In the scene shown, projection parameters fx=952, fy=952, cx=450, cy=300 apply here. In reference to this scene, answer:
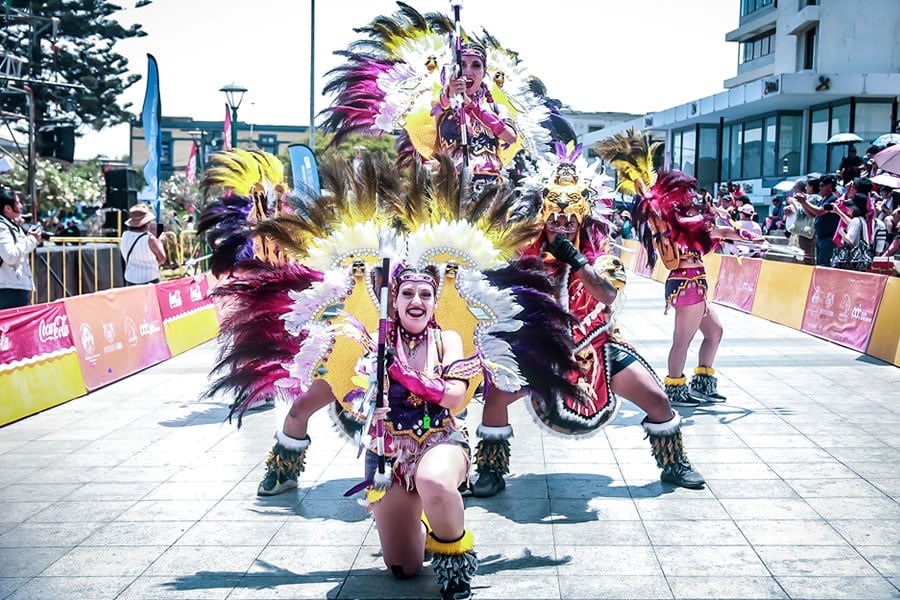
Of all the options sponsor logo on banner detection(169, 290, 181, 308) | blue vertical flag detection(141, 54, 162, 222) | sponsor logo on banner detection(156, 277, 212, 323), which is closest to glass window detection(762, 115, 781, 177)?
blue vertical flag detection(141, 54, 162, 222)

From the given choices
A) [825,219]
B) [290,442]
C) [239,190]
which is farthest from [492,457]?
[825,219]

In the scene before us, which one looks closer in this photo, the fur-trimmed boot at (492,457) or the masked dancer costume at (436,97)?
the fur-trimmed boot at (492,457)

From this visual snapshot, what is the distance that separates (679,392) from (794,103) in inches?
1006

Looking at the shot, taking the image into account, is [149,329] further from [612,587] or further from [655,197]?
[612,587]

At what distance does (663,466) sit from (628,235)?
27.5m

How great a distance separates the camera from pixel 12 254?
29.1 feet

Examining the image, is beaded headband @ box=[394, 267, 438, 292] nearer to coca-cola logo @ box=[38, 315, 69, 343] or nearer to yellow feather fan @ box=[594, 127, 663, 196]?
yellow feather fan @ box=[594, 127, 663, 196]

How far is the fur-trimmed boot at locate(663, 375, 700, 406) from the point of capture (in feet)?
27.7

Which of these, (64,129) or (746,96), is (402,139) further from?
(746,96)

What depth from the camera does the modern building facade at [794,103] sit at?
29.2m

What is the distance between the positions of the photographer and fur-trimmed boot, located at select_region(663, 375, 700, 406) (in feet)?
20.0

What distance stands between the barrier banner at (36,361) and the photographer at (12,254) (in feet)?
1.71

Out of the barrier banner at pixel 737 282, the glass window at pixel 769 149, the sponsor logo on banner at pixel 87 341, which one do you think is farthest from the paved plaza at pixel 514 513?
the glass window at pixel 769 149

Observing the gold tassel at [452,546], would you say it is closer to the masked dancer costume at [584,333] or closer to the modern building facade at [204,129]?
the masked dancer costume at [584,333]
